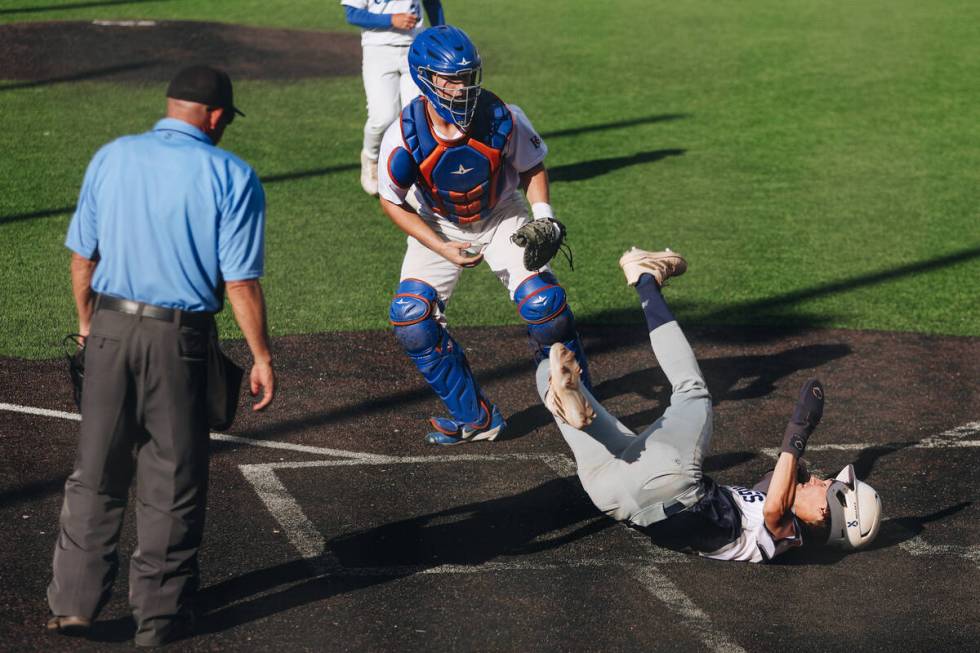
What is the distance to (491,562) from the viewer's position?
19.3ft

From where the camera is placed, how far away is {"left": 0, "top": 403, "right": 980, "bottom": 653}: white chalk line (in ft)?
18.0

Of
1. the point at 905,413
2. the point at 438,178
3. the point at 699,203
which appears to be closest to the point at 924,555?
the point at 905,413

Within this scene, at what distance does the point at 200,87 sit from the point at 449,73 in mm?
2086

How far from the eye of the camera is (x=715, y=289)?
1034 cm

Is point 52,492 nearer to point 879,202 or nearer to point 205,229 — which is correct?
point 205,229

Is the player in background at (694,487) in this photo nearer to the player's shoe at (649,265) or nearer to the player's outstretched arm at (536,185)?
the player's shoe at (649,265)

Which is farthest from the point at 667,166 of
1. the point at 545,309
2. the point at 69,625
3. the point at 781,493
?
the point at 69,625

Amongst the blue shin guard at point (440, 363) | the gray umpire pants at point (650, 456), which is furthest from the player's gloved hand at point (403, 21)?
the gray umpire pants at point (650, 456)

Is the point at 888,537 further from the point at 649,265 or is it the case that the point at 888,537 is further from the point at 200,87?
the point at 200,87

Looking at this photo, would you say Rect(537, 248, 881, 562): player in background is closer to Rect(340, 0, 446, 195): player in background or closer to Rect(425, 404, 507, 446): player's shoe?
Rect(425, 404, 507, 446): player's shoe

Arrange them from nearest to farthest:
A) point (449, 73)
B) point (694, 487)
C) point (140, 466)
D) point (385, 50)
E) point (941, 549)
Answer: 1. point (140, 466)
2. point (694, 487)
3. point (941, 549)
4. point (449, 73)
5. point (385, 50)

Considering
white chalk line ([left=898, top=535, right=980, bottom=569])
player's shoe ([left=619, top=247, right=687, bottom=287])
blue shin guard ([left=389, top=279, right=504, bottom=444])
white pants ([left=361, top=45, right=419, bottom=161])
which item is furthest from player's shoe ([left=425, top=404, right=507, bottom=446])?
white pants ([left=361, top=45, right=419, bottom=161])

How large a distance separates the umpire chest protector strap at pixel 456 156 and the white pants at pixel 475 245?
229mm

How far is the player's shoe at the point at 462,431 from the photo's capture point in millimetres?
7359
